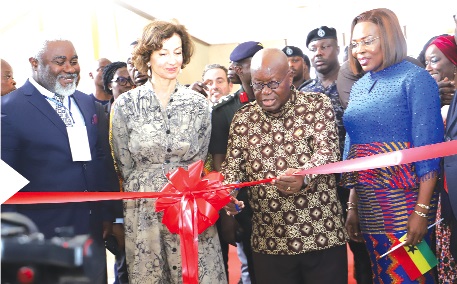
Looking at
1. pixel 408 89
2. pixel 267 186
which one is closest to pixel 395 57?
pixel 408 89

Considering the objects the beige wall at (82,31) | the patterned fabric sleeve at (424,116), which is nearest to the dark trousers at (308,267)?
the patterned fabric sleeve at (424,116)

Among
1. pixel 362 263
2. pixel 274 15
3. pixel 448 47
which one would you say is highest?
pixel 274 15

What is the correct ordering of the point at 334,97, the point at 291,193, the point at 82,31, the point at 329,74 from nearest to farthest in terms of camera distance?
1. the point at 291,193
2. the point at 334,97
3. the point at 329,74
4. the point at 82,31

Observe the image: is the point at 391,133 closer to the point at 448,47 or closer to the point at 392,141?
the point at 392,141

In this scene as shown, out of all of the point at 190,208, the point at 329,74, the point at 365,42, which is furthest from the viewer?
the point at 329,74

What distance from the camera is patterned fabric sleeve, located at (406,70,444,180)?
9.19 ft

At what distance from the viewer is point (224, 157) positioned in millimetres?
3408

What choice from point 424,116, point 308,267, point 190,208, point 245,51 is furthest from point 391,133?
point 245,51

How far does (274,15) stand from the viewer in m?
15.3

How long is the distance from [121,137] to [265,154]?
83 centimetres

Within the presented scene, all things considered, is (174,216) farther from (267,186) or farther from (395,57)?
(395,57)

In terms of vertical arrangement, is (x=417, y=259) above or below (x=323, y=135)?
below

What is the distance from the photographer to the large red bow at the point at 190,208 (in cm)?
276

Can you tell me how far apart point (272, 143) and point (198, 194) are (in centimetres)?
50
